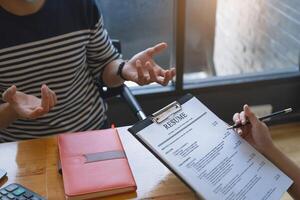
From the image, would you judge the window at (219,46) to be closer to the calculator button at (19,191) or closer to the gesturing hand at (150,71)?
the gesturing hand at (150,71)

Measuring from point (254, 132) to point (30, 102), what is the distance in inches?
22.0

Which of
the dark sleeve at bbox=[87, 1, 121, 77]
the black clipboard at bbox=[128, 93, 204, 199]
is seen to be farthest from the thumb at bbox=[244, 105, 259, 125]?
the dark sleeve at bbox=[87, 1, 121, 77]

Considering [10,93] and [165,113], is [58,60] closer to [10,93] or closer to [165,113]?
[10,93]

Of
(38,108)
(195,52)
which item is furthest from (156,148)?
(195,52)

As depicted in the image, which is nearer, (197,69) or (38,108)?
(38,108)

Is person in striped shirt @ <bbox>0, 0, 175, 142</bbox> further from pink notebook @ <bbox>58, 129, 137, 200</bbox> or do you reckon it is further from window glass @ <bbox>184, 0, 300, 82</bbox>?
window glass @ <bbox>184, 0, 300, 82</bbox>

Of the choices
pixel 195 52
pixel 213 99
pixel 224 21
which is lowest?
pixel 213 99

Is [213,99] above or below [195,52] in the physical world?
below

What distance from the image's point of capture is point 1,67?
3.85 ft

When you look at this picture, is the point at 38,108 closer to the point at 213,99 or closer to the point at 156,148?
the point at 156,148

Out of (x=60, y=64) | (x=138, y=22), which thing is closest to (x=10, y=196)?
(x=60, y=64)

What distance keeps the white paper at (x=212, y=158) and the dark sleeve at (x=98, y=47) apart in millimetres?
508

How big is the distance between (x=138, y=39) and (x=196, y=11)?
33 centimetres

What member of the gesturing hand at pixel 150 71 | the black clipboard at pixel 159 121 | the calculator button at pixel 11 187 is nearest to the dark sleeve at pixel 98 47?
the gesturing hand at pixel 150 71
